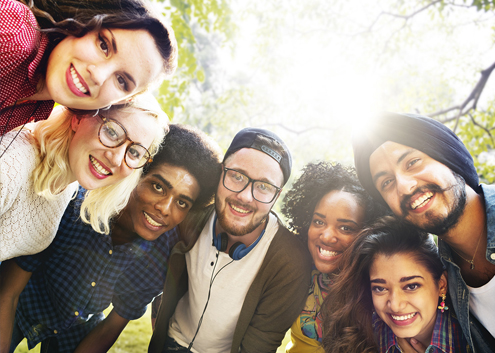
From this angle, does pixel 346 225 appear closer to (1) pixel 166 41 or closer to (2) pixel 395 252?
(2) pixel 395 252

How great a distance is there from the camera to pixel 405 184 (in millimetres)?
2279

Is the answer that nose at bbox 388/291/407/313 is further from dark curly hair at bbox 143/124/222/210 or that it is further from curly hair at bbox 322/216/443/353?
dark curly hair at bbox 143/124/222/210

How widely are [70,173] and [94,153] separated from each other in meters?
0.28

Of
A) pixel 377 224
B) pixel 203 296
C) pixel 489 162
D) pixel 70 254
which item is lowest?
pixel 70 254

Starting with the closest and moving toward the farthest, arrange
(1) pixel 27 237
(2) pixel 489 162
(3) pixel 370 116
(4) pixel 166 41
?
(4) pixel 166 41, (1) pixel 27 237, (3) pixel 370 116, (2) pixel 489 162

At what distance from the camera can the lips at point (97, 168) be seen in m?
2.25

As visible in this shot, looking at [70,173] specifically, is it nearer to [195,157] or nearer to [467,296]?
[195,157]

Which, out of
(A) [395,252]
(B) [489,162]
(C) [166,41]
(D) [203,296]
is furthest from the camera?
(B) [489,162]

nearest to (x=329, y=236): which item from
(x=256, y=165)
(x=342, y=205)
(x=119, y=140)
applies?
(x=342, y=205)

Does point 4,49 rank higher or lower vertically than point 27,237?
higher

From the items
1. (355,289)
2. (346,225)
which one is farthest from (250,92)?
(355,289)

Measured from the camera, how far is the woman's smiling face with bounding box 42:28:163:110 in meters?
1.72

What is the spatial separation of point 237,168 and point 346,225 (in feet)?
3.43

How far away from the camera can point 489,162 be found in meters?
5.57
